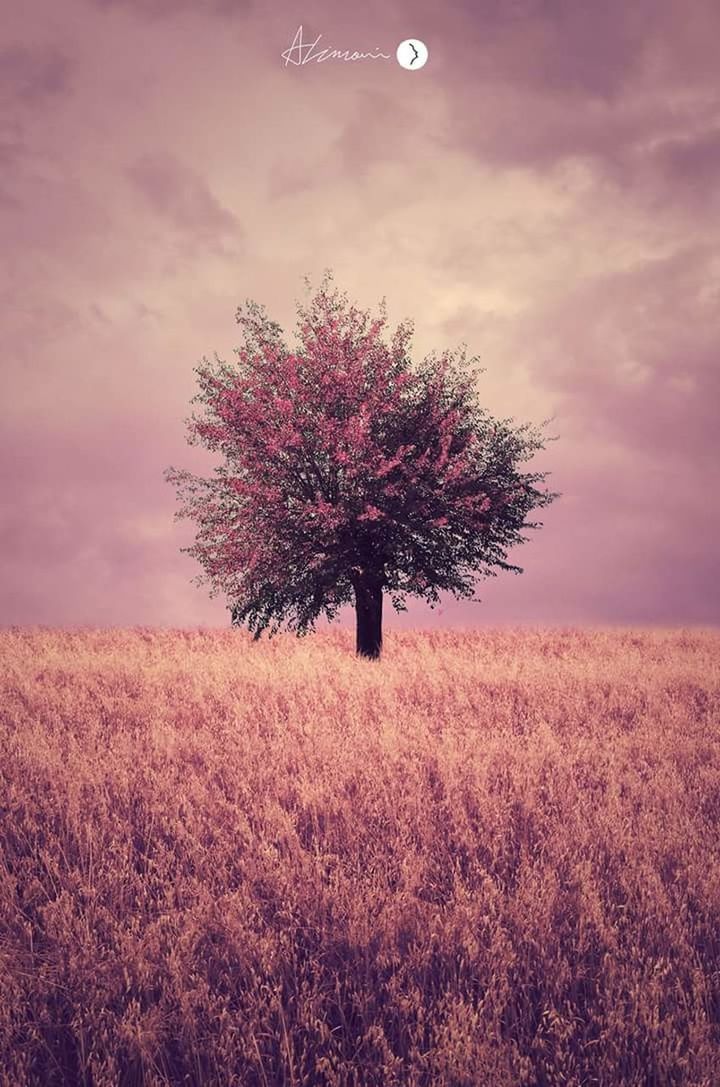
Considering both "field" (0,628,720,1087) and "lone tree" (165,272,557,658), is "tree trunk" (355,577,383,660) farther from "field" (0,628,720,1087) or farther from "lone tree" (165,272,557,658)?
"field" (0,628,720,1087)

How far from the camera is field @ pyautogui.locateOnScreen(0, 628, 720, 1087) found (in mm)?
3912

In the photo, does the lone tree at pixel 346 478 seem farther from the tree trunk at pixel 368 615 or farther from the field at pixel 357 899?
the field at pixel 357 899

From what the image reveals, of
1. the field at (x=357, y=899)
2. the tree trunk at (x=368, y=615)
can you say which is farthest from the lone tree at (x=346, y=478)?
the field at (x=357, y=899)

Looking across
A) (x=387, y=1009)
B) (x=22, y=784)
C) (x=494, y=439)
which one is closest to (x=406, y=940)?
(x=387, y=1009)

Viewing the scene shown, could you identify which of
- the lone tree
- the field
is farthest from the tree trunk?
the field

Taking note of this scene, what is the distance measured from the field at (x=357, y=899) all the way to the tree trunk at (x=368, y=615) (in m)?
10.00

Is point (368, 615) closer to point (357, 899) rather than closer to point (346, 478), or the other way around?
point (346, 478)

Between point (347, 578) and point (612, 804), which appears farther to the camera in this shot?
point (347, 578)

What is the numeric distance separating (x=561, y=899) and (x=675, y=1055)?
5.11ft

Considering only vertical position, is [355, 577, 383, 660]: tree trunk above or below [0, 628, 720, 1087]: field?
above

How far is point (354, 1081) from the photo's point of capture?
372cm

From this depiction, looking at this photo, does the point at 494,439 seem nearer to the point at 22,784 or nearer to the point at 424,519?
the point at 424,519

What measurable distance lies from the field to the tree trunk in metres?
10.00

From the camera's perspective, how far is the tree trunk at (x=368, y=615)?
2139 cm
